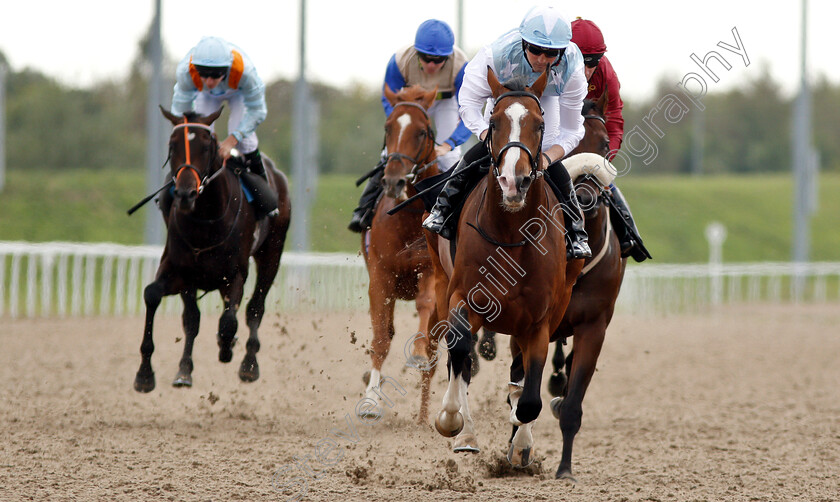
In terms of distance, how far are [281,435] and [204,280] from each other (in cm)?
124

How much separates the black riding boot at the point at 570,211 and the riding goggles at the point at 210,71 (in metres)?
2.85

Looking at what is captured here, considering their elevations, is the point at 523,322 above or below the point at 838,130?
below

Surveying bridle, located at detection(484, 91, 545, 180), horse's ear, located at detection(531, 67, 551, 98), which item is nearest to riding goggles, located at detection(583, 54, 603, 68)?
horse's ear, located at detection(531, 67, 551, 98)

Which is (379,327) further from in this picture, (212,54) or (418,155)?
(212,54)

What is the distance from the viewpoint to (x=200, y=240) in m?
7.30

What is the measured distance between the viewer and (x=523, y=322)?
5324 mm

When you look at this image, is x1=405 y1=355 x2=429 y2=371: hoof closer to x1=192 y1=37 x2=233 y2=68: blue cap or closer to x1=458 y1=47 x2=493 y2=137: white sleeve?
x1=458 y1=47 x2=493 y2=137: white sleeve

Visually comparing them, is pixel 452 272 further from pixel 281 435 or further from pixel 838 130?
pixel 838 130

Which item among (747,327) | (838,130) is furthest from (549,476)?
(838,130)

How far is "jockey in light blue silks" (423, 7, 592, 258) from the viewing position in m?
5.34

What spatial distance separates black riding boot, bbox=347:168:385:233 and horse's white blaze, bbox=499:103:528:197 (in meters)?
2.90

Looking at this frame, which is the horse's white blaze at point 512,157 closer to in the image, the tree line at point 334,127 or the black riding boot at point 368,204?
the black riding boot at point 368,204

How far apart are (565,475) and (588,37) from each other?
8.63 feet

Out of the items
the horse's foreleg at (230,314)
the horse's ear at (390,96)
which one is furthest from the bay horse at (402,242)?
the horse's foreleg at (230,314)
